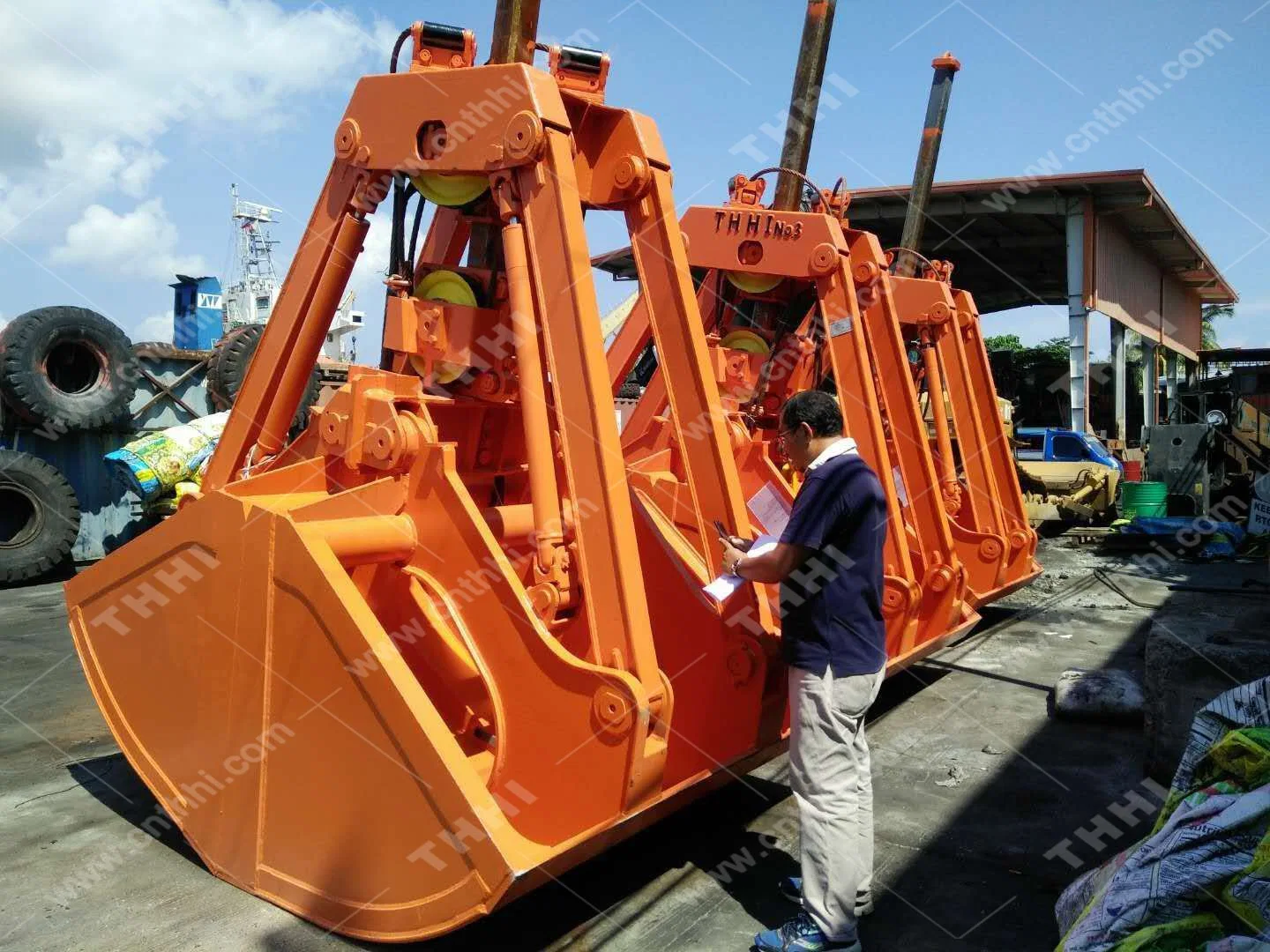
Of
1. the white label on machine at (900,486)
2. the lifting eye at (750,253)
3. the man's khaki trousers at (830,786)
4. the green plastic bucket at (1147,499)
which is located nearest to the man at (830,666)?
the man's khaki trousers at (830,786)

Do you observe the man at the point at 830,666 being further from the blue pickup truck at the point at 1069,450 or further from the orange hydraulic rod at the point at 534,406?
the blue pickup truck at the point at 1069,450

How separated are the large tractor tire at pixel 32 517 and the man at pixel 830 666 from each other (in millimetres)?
9639

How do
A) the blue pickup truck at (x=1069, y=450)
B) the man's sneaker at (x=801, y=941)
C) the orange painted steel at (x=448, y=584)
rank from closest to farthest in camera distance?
the orange painted steel at (x=448, y=584)
the man's sneaker at (x=801, y=941)
the blue pickup truck at (x=1069, y=450)

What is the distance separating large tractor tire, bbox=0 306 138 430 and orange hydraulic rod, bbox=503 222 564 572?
9.28m

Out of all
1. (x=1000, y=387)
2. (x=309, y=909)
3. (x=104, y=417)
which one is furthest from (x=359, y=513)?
(x=1000, y=387)

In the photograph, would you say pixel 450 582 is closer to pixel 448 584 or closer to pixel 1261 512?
pixel 448 584

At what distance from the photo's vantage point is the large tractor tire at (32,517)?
33.9ft

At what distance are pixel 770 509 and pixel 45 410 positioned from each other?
28.5 ft

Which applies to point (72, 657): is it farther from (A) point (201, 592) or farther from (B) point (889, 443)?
(B) point (889, 443)

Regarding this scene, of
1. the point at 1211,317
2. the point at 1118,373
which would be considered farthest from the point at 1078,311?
the point at 1211,317

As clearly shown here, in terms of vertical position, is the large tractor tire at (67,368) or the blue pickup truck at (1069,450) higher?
the large tractor tire at (67,368)

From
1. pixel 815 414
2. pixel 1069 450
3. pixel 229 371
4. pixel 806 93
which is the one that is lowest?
pixel 1069 450

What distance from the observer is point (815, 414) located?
344cm

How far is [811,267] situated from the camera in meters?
6.25
